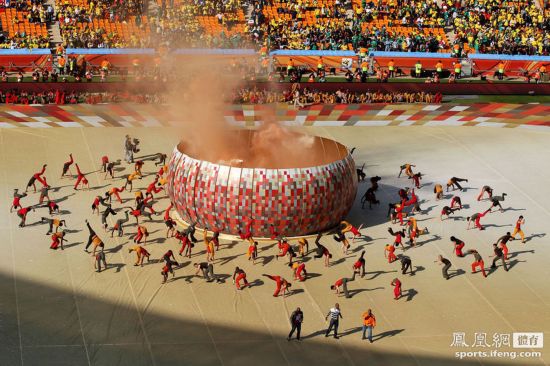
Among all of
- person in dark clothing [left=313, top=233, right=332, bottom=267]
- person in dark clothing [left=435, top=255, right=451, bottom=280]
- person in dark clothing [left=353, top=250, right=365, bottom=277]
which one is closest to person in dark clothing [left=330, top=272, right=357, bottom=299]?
person in dark clothing [left=353, top=250, right=365, bottom=277]

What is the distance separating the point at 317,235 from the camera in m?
37.9

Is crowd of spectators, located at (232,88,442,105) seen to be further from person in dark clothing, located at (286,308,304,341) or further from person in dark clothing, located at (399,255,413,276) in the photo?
person in dark clothing, located at (286,308,304,341)

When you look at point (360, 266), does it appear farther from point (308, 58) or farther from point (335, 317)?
point (308, 58)

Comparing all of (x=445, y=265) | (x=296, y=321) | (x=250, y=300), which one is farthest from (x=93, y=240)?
(x=445, y=265)

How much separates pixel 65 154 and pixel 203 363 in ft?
71.4

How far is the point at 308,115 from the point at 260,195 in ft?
70.4

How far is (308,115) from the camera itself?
57656mm

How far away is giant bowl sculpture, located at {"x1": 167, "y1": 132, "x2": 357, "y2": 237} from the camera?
36844 mm

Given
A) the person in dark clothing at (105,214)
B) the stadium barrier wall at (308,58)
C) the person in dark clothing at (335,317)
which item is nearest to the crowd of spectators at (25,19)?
the stadium barrier wall at (308,58)

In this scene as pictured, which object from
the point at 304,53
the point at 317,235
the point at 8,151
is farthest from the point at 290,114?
the point at 317,235

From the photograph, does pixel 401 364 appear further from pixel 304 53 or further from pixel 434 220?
pixel 304 53

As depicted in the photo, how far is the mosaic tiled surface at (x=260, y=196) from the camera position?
36844 mm

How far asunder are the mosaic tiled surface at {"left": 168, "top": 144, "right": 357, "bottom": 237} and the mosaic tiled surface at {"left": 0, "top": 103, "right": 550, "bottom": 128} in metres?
15.3

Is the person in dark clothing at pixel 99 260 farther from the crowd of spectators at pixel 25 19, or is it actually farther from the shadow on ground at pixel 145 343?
the crowd of spectators at pixel 25 19
